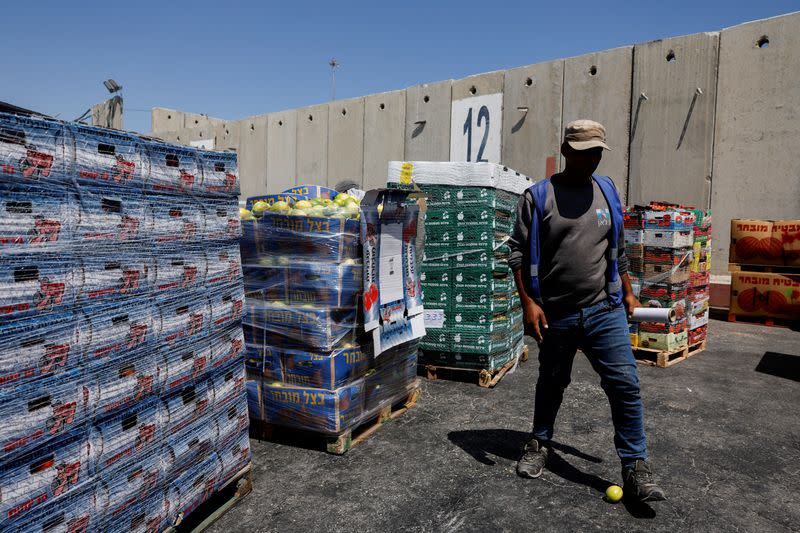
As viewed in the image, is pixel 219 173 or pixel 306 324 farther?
pixel 306 324

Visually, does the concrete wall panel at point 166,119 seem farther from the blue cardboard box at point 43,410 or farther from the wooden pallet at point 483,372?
the blue cardboard box at point 43,410

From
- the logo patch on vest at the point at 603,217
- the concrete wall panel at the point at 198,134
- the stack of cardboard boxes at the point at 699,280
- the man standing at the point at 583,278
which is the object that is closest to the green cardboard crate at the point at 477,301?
the man standing at the point at 583,278

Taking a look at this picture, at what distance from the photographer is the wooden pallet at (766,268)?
9.30m

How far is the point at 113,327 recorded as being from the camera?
2551 mm

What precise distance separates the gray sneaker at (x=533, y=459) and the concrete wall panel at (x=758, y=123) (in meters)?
7.87

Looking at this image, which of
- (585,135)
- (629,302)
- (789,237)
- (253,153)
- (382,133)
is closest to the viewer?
(585,135)

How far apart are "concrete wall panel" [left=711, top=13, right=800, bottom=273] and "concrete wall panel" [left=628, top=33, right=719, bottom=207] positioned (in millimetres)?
213

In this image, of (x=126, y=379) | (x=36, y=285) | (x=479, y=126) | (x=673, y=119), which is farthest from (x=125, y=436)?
(x=479, y=126)

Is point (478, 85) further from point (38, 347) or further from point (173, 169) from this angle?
point (38, 347)

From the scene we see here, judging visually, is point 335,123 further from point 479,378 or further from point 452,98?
point 479,378

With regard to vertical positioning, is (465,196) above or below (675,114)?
below

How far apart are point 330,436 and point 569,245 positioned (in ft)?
7.31

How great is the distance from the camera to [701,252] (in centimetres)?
770

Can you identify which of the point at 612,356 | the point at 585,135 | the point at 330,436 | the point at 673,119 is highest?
the point at 673,119
